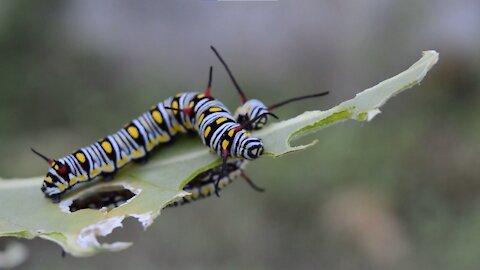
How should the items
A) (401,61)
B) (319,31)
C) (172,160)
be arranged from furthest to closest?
(319,31), (401,61), (172,160)

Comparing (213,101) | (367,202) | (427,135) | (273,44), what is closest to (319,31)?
(273,44)

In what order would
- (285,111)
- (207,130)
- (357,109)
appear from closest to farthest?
(357,109) → (207,130) → (285,111)

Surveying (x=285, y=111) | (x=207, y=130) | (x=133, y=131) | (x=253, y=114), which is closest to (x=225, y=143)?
(x=207, y=130)

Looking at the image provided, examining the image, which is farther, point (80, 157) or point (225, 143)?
point (80, 157)

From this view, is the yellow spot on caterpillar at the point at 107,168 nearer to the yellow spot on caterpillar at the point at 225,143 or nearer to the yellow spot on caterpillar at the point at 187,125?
the yellow spot on caterpillar at the point at 187,125

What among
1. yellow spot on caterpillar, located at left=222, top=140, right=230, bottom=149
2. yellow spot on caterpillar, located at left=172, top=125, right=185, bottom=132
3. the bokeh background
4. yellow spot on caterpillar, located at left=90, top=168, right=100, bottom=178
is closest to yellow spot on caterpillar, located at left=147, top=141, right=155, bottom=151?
yellow spot on caterpillar, located at left=172, top=125, right=185, bottom=132

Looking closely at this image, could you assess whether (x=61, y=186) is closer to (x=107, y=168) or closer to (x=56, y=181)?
(x=56, y=181)

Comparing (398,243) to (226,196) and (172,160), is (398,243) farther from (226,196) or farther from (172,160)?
(172,160)
